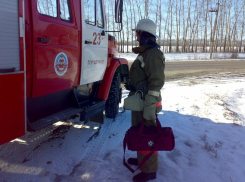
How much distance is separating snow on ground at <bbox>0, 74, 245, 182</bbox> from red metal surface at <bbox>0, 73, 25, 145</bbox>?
788 mm

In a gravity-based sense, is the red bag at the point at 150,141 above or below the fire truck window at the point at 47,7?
below

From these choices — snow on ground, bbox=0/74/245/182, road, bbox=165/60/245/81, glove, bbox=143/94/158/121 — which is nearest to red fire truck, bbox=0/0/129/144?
snow on ground, bbox=0/74/245/182

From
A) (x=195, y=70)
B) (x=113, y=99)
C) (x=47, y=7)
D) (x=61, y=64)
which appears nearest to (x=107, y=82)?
(x=113, y=99)

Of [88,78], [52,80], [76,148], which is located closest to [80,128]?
[76,148]

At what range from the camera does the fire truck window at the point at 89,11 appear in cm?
361

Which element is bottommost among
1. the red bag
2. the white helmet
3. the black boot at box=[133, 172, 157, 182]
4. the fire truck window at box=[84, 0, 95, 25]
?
the black boot at box=[133, 172, 157, 182]

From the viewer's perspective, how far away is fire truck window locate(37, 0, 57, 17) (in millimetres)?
2584

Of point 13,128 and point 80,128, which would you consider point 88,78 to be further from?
point 13,128

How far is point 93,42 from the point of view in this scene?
3748 millimetres

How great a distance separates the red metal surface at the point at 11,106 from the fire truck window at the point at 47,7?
0.93 m

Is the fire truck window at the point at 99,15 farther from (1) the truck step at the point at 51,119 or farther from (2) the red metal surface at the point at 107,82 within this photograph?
(1) the truck step at the point at 51,119

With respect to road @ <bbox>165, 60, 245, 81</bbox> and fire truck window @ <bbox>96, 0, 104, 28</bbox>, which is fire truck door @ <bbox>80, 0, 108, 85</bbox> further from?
road @ <bbox>165, 60, 245, 81</bbox>

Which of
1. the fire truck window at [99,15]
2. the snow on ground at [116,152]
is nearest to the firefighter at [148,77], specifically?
the snow on ground at [116,152]

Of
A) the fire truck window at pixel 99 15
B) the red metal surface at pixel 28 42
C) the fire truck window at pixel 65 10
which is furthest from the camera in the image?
the fire truck window at pixel 99 15
